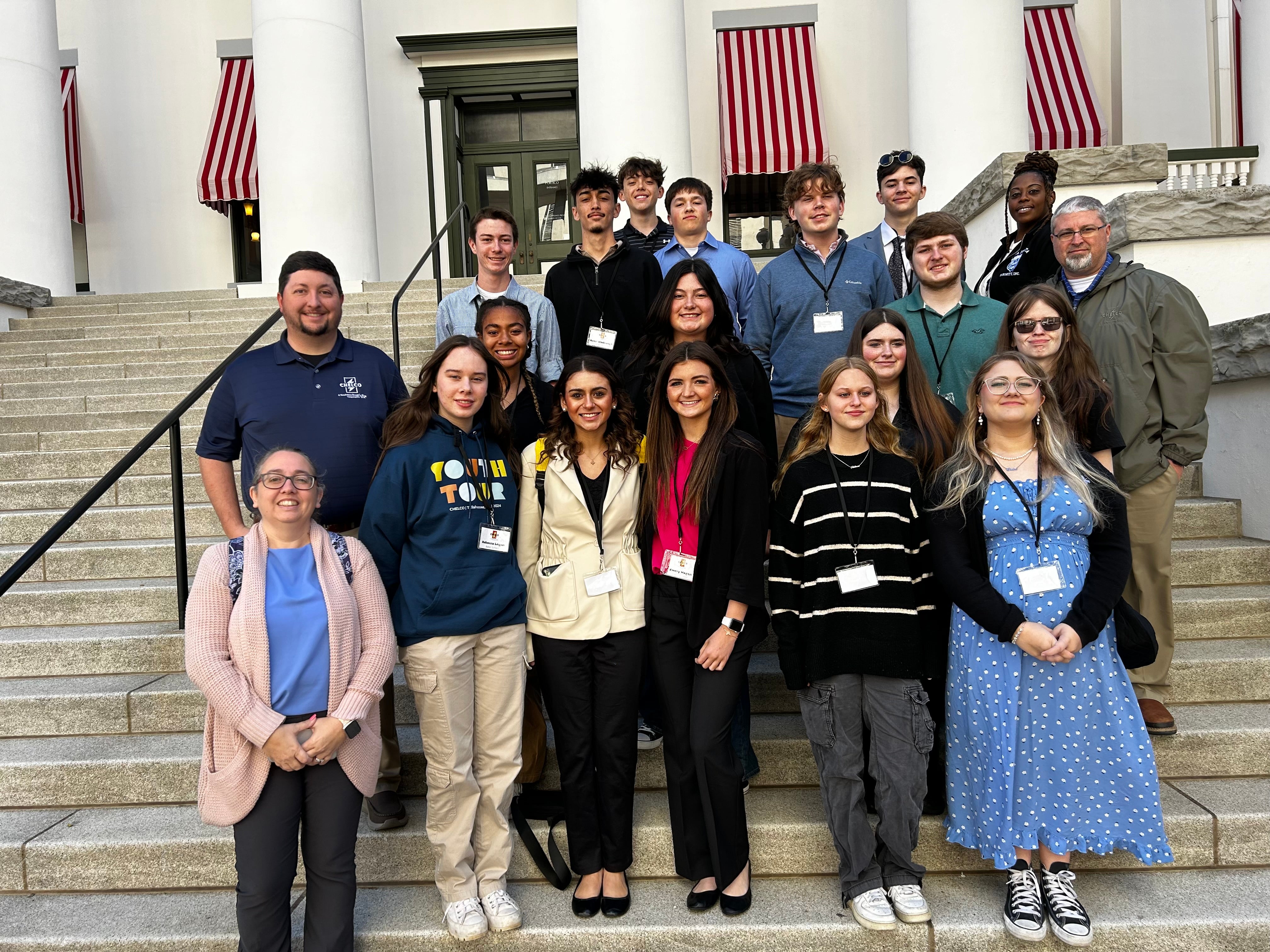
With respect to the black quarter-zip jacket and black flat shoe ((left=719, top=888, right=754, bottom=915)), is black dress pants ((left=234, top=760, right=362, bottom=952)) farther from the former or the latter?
the black quarter-zip jacket

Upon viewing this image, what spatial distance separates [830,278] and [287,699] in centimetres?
300

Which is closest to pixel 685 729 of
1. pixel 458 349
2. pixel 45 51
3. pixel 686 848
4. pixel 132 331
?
pixel 686 848

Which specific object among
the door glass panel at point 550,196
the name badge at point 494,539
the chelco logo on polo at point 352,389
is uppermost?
the door glass panel at point 550,196

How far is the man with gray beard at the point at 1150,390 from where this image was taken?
356cm

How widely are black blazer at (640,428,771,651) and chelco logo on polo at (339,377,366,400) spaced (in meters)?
1.39

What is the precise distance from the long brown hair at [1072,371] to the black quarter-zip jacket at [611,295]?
1768 millimetres

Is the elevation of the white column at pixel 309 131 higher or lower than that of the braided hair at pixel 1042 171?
higher

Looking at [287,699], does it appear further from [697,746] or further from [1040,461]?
[1040,461]

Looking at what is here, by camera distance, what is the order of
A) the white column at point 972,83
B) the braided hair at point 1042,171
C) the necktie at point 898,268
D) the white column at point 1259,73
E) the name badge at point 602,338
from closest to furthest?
the name badge at point 602,338 → the braided hair at point 1042,171 → the necktie at point 898,268 → the white column at point 1259,73 → the white column at point 972,83

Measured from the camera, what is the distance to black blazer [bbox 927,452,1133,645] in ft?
9.41

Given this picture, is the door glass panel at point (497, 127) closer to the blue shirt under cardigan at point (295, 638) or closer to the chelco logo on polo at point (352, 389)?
the chelco logo on polo at point (352, 389)

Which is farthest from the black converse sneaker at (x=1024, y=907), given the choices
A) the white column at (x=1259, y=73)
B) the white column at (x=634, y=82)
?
the white column at (x=634, y=82)

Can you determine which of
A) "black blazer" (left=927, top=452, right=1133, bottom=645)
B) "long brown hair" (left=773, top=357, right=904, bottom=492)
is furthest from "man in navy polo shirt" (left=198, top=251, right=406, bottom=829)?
"black blazer" (left=927, top=452, right=1133, bottom=645)

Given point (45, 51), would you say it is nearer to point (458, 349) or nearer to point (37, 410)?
point (37, 410)
